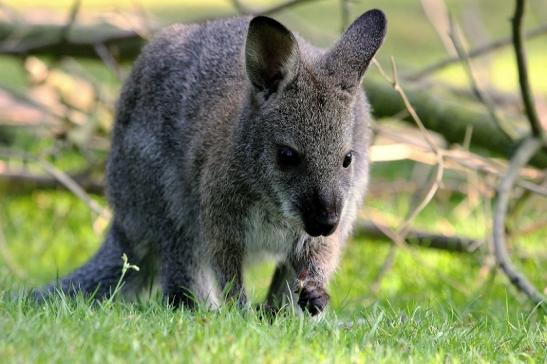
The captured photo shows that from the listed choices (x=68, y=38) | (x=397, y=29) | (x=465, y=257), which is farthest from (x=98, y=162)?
(x=397, y=29)

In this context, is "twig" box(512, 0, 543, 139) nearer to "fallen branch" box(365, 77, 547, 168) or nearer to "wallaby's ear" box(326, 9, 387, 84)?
"fallen branch" box(365, 77, 547, 168)

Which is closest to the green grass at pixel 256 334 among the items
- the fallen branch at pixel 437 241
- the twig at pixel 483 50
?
the fallen branch at pixel 437 241

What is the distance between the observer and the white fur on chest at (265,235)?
4715 mm

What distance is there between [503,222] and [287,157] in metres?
2.33

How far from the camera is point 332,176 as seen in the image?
4.35 metres

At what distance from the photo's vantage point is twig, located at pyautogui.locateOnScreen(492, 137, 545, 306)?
5.61m

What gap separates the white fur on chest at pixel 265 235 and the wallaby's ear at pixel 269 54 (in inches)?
23.7

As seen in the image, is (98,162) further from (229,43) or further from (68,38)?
(229,43)

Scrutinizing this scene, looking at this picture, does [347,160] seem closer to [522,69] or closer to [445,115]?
[522,69]

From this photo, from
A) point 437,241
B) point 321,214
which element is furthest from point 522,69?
point 321,214

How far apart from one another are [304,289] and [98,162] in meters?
3.95

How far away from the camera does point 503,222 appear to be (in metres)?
6.26

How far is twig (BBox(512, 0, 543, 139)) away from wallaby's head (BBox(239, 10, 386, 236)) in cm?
167

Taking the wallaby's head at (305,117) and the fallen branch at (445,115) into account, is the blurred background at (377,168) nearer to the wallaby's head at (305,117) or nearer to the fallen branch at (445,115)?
the fallen branch at (445,115)
